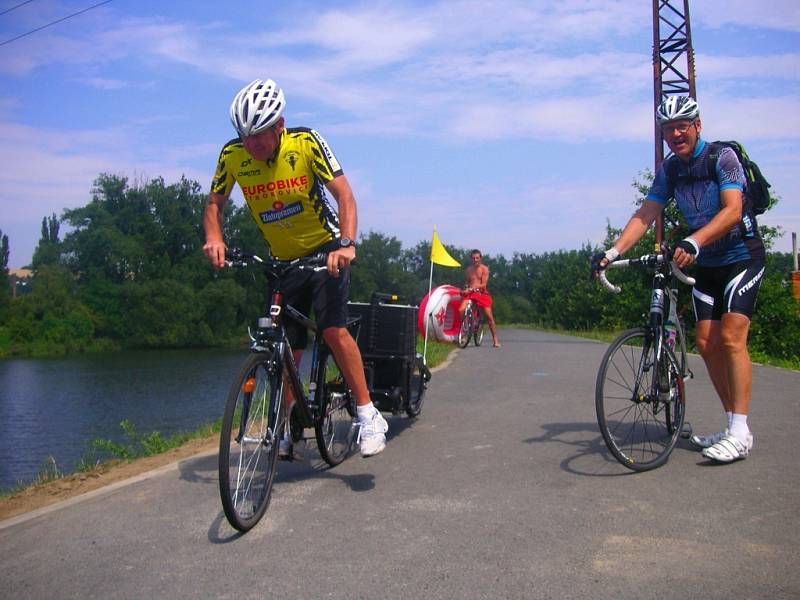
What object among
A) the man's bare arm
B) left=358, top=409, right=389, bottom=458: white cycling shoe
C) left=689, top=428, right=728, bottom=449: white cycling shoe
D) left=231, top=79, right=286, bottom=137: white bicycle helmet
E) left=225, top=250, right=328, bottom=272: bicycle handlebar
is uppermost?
left=231, top=79, right=286, bottom=137: white bicycle helmet

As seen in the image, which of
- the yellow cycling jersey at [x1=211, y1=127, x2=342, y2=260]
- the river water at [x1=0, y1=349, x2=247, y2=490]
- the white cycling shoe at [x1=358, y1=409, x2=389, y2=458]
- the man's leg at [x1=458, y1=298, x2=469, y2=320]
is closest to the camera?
the yellow cycling jersey at [x1=211, y1=127, x2=342, y2=260]

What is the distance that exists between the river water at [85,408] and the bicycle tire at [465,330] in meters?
5.11

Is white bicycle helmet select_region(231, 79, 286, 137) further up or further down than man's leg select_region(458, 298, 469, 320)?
further up

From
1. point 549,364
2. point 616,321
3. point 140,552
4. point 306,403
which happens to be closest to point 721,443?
point 306,403

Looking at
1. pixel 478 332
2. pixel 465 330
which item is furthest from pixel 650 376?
pixel 478 332

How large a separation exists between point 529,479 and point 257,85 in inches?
108

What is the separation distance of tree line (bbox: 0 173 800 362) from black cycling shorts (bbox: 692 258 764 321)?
38025 millimetres

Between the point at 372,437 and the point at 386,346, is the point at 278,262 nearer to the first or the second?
the point at 372,437

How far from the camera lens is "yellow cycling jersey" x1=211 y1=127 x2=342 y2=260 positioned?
15.2 ft

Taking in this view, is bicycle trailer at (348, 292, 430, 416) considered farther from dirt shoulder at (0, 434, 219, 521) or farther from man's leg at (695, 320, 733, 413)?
man's leg at (695, 320, 733, 413)

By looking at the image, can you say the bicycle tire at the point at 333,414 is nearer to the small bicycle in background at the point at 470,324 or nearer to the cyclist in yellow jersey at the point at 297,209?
the cyclist in yellow jersey at the point at 297,209

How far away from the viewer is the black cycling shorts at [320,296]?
473 cm

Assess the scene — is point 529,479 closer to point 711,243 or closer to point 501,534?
point 501,534

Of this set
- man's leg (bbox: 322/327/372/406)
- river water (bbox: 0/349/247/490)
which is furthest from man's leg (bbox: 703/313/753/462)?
river water (bbox: 0/349/247/490)
